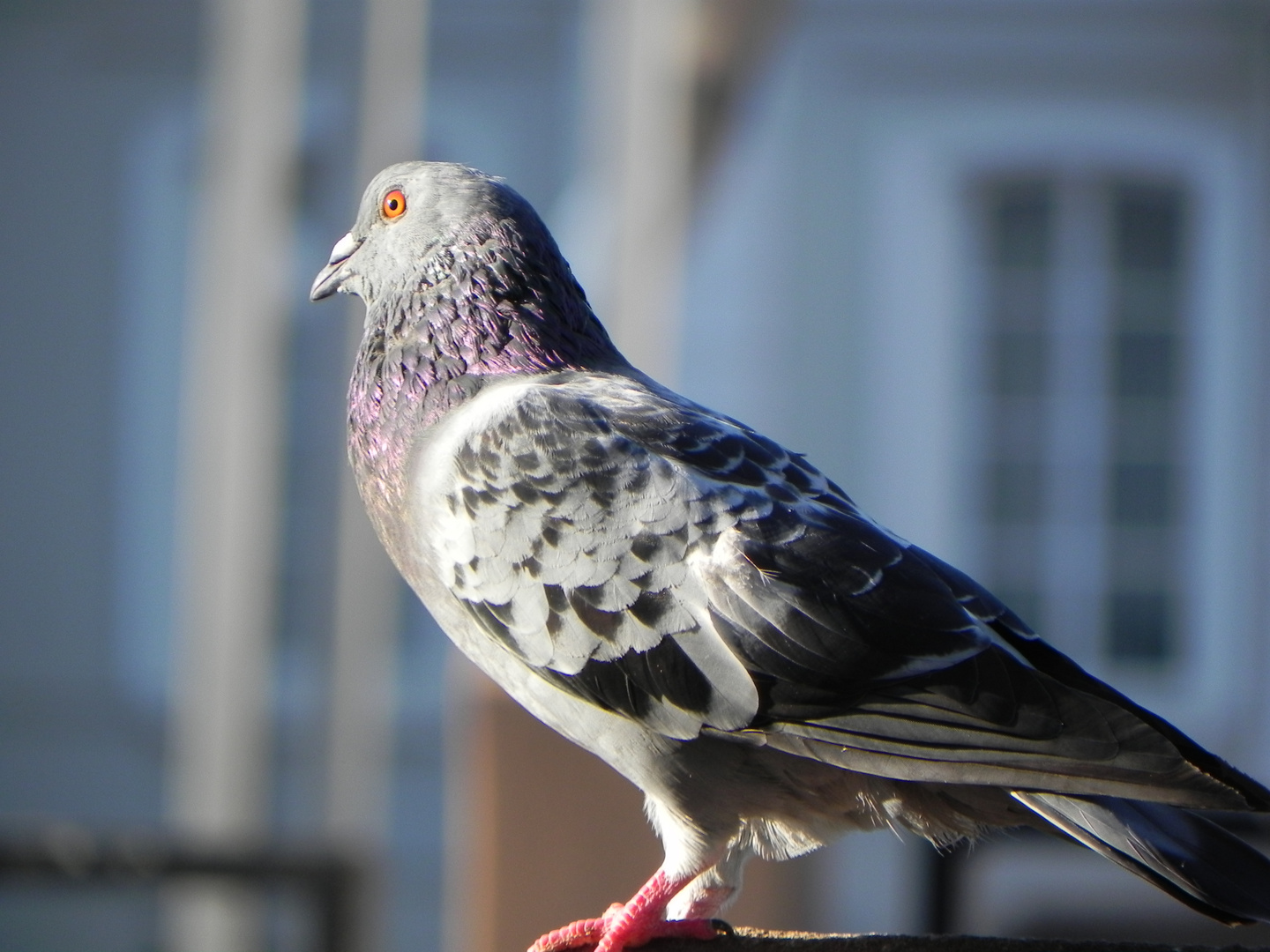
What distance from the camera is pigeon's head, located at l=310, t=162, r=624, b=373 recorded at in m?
1.99

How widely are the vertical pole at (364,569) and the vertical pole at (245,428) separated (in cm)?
30

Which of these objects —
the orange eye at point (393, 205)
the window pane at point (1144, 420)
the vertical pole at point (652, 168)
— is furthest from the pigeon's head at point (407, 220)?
the window pane at point (1144, 420)

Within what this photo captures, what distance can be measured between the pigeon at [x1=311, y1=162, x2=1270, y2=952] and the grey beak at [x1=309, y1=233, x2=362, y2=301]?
0.20 m

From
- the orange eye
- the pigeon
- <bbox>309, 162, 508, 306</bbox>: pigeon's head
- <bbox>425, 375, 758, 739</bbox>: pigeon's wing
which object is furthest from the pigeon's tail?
the orange eye

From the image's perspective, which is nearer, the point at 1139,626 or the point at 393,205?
the point at 393,205

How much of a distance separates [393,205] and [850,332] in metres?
6.25

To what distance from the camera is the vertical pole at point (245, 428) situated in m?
4.61

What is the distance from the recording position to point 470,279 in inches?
79.3

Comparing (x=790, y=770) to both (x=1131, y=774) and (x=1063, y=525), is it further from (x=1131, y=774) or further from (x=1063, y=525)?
(x=1063, y=525)

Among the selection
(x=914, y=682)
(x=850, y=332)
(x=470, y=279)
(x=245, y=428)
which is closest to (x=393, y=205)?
(x=470, y=279)

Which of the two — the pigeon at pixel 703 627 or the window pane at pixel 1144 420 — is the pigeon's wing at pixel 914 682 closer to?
the pigeon at pixel 703 627

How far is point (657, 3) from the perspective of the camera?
14.5 ft

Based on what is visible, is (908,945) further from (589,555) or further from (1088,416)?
(1088,416)

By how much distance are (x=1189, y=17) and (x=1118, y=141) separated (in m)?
0.80
